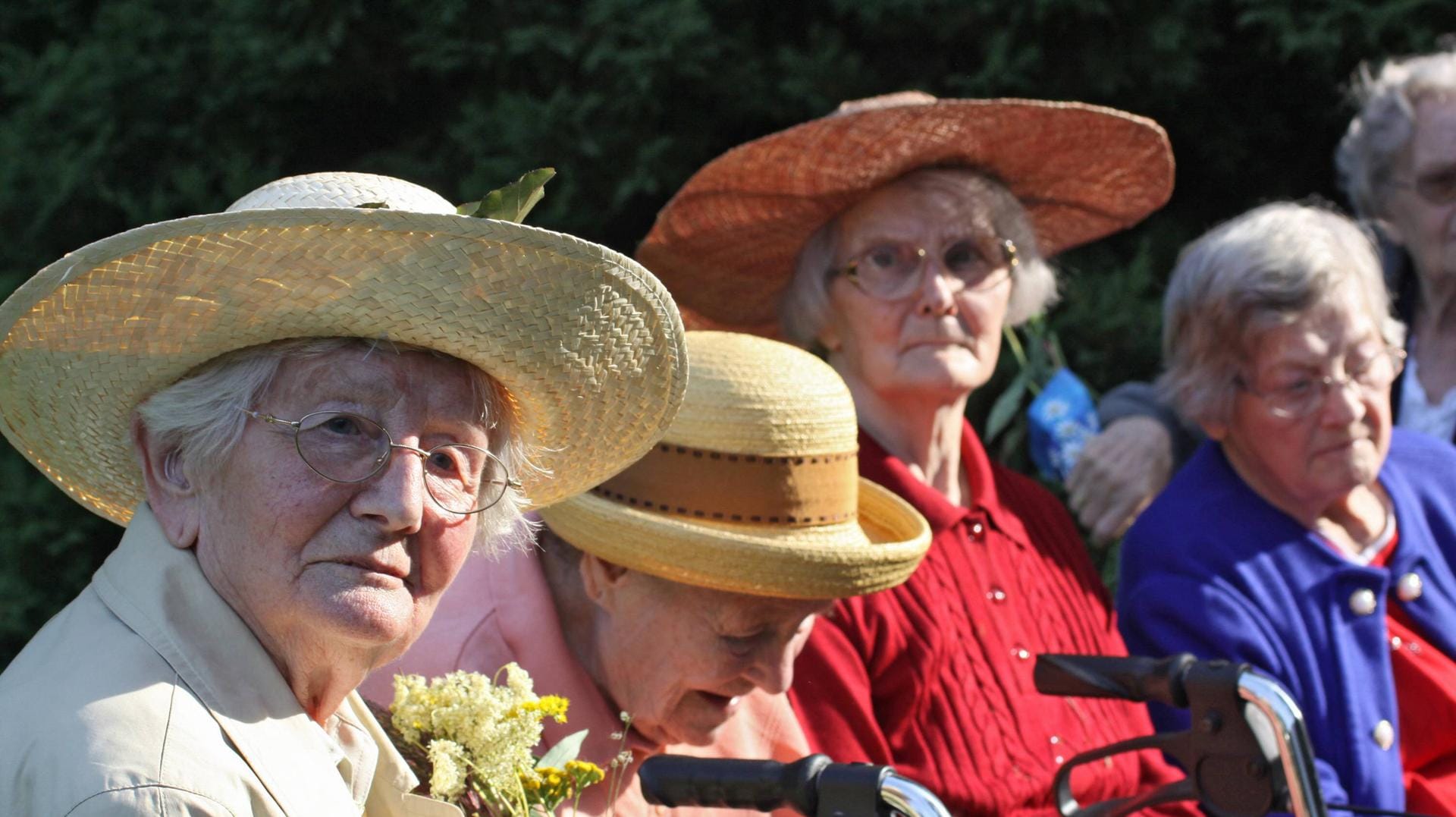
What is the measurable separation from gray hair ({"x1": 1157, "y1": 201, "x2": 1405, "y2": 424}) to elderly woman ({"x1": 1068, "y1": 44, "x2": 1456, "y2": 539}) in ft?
1.16

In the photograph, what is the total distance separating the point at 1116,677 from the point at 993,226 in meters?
1.69

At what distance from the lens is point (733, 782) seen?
2098 mm

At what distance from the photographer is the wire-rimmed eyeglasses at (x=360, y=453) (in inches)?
79.3

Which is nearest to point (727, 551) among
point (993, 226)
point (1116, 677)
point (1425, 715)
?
point (1116, 677)

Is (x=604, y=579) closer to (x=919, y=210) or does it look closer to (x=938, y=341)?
(x=938, y=341)

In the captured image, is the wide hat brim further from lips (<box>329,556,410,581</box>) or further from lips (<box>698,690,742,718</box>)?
lips (<box>329,556,410,581</box>)

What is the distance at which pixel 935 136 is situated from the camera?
13.0 feet

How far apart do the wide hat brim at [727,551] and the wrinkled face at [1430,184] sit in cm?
241

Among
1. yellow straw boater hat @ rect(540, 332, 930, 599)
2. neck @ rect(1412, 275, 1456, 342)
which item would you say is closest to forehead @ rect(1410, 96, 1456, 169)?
neck @ rect(1412, 275, 1456, 342)

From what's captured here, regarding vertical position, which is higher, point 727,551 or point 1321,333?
point 727,551

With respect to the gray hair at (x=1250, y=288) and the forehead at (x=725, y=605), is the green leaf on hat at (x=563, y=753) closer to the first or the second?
the forehead at (x=725, y=605)

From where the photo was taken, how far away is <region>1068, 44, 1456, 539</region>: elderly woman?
4516 millimetres

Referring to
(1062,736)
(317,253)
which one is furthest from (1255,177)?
(317,253)

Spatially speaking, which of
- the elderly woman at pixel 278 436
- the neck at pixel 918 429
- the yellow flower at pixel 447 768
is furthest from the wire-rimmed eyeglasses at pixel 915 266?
the yellow flower at pixel 447 768
